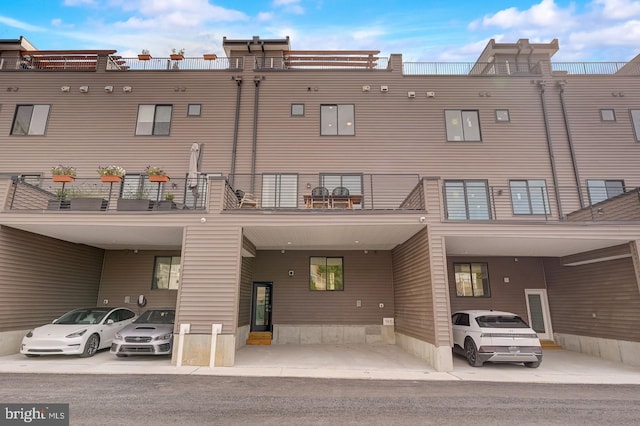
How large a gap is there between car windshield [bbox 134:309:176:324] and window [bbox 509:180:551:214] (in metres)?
12.9

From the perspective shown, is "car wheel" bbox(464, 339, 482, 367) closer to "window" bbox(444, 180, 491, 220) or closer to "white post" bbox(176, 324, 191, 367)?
"window" bbox(444, 180, 491, 220)

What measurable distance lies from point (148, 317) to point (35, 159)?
8530 mm

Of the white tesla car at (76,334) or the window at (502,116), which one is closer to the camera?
the white tesla car at (76,334)

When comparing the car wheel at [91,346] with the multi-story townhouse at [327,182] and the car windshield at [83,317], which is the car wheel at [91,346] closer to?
the car windshield at [83,317]

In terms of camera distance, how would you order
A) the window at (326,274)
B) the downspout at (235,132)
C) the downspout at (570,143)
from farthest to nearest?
the downspout at (235,132)
the window at (326,274)
the downspout at (570,143)

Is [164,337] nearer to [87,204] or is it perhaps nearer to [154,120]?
[87,204]

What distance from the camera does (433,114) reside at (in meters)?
13.4

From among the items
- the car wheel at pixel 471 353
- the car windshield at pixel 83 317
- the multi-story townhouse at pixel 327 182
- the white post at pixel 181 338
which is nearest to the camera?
the white post at pixel 181 338

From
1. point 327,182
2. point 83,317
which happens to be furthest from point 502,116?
point 83,317

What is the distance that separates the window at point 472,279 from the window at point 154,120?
13207mm

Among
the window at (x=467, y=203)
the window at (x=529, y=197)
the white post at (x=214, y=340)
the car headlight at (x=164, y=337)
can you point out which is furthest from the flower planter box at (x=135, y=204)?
the window at (x=529, y=197)

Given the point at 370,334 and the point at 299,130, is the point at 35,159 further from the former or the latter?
the point at 370,334

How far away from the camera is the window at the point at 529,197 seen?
12164 mm

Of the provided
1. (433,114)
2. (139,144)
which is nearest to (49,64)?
(139,144)
